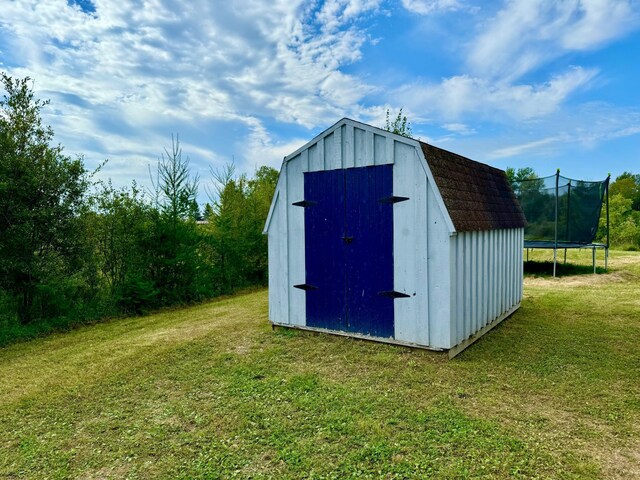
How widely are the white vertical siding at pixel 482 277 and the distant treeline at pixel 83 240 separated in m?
6.54

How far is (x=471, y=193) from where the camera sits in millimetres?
5359

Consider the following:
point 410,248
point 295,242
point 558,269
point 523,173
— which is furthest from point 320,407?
point 523,173

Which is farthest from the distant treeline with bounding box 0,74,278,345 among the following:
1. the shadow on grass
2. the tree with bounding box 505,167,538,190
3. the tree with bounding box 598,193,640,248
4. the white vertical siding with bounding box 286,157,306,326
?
the tree with bounding box 505,167,538,190

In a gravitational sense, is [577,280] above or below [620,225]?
below

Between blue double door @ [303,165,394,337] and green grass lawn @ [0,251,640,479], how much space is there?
1.31 ft

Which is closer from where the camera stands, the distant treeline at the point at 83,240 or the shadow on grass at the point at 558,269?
the distant treeline at the point at 83,240

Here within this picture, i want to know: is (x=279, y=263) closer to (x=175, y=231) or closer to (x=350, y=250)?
(x=350, y=250)

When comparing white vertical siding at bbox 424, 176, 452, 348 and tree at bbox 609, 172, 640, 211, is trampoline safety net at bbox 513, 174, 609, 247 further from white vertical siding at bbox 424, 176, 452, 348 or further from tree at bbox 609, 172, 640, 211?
tree at bbox 609, 172, 640, 211

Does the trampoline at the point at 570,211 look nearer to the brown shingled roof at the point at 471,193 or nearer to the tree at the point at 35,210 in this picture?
the brown shingled roof at the point at 471,193

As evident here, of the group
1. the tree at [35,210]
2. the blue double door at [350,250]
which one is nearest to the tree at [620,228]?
the blue double door at [350,250]

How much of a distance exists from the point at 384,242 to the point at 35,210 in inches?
243

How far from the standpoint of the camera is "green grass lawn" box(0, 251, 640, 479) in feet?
8.05

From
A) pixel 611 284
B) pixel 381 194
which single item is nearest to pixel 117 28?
pixel 381 194

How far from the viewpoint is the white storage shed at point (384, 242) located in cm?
445
